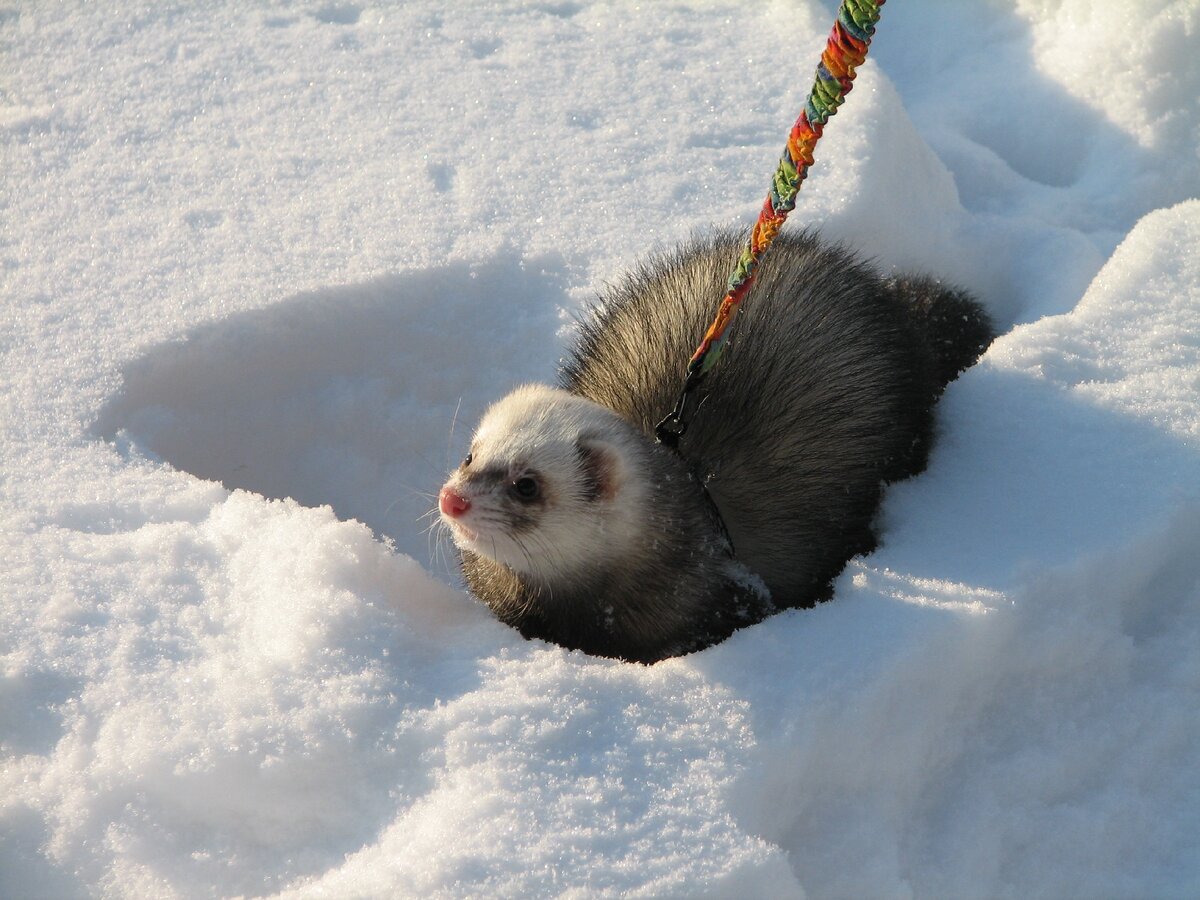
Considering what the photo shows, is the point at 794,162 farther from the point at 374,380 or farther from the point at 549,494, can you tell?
the point at 374,380

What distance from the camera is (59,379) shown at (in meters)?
2.36

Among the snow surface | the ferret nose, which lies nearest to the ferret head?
the ferret nose

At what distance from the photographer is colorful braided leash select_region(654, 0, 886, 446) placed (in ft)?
5.80

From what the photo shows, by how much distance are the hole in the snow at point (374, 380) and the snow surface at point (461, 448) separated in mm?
10

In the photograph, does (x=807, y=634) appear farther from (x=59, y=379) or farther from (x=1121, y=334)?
(x=59, y=379)

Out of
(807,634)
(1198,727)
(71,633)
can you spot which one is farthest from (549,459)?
(1198,727)

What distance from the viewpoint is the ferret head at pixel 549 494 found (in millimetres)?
1955

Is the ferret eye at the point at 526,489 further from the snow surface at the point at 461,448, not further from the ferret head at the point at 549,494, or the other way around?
the snow surface at the point at 461,448

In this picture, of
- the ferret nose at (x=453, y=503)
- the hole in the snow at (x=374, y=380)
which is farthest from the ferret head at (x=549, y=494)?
the hole in the snow at (x=374, y=380)

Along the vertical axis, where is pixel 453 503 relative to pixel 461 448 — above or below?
above

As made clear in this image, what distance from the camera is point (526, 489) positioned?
6.49 ft

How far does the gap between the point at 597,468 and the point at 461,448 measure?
89 cm

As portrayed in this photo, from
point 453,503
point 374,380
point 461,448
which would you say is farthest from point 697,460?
point 374,380

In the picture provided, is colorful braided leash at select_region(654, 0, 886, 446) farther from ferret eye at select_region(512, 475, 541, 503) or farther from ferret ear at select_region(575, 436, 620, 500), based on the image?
ferret eye at select_region(512, 475, 541, 503)
